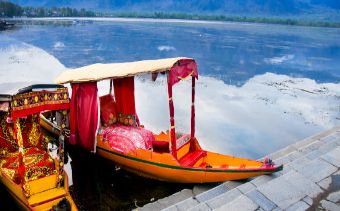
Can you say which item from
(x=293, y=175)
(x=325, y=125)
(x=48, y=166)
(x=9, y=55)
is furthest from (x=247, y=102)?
(x=9, y=55)

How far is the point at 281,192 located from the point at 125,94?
231 inches

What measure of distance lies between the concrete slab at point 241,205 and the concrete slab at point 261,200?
4.3 inches

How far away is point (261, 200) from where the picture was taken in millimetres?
6348

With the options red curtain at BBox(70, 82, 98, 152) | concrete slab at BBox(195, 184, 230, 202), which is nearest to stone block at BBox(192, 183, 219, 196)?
concrete slab at BBox(195, 184, 230, 202)

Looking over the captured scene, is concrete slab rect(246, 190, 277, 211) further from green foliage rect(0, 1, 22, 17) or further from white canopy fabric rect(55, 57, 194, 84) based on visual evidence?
green foliage rect(0, 1, 22, 17)

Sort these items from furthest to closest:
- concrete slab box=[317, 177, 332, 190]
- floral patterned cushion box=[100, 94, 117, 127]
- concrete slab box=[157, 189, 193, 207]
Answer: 1. floral patterned cushion box=[100, 94, 117, 127]
2. concrete slab box=[157, 189, 193, 207]
3. concrete slab box=[317, 177, 332, 190]

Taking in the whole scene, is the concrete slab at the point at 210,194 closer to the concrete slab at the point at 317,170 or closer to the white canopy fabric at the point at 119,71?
the concrete slab at the point at 317,170

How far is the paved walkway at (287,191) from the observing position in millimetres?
6191

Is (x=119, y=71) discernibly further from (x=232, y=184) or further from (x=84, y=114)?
(x=232, y=184)

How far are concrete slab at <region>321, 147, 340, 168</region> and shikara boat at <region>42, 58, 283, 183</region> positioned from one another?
132cm

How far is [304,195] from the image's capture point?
6484mm

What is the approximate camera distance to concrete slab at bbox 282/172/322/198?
259 inches

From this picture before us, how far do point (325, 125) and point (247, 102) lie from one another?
189 inches

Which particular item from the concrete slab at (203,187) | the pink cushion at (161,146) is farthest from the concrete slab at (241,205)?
the pink cushion at (161,146)
